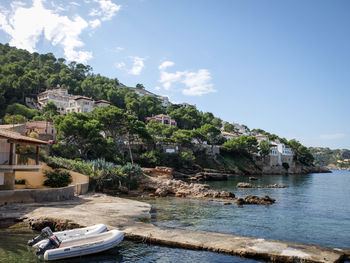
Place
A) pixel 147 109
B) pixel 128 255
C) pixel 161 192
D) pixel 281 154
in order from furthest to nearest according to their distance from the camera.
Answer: pixel 147 109, pixel 281 154, pixel 161 192, pixel 128 255

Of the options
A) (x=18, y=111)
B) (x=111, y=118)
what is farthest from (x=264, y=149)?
(x=18, y=111)

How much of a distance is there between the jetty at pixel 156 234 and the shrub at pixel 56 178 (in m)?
4.54

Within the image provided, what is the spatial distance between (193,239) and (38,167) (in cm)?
1697

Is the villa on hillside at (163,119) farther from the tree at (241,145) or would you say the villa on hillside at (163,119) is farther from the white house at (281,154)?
the white house at (281,154)

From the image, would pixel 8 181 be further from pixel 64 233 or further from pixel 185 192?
pixel 185 192

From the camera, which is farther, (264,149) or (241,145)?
(264,149)

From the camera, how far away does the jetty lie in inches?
579

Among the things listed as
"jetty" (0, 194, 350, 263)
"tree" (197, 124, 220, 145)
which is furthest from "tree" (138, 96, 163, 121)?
"jetty" (0, 194, 350, 263)

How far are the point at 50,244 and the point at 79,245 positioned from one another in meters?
1.38

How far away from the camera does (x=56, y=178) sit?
1161 inches

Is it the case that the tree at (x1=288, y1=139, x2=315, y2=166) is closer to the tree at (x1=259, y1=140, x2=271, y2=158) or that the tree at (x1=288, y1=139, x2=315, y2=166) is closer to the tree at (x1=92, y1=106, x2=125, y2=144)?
the tree at (x1=259, y1=140, x2=271, y2=158)

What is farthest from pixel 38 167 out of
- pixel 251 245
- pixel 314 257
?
pixel 314 257

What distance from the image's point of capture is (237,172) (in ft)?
304

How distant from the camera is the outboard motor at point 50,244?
14227 mm
